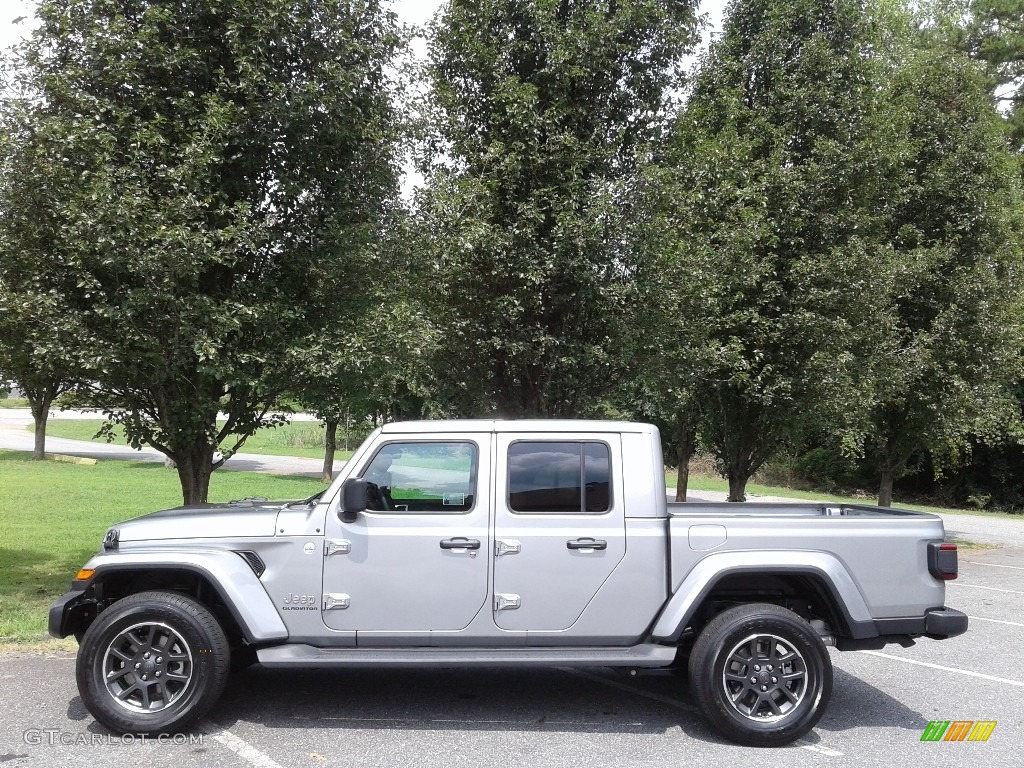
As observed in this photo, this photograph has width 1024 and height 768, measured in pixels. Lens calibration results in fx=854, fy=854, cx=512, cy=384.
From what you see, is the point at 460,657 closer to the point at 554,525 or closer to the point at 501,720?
the point at 501,720

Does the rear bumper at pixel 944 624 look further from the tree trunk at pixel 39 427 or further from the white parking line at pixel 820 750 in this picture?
the tree trunk at pixel 39 427

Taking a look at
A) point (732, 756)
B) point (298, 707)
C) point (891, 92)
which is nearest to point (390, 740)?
point (298, 707)

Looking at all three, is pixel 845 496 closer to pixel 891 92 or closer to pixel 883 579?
pixel 891 92

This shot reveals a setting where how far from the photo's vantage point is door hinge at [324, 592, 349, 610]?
16.4ft

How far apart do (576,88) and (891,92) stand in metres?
7.80

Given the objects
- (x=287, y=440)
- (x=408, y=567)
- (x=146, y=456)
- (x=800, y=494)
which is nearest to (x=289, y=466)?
(x=146, y=456)

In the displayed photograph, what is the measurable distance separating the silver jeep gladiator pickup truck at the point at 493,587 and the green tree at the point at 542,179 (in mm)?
4643

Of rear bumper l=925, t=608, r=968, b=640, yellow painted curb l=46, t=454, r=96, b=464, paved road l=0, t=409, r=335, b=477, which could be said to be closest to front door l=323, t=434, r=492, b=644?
rear bumper l=925, t=608, r=968, b=640

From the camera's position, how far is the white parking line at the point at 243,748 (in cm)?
452

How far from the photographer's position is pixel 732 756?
4773mm

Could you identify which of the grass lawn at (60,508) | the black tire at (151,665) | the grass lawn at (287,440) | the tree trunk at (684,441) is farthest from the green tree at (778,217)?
the grass lawn at (287,440)

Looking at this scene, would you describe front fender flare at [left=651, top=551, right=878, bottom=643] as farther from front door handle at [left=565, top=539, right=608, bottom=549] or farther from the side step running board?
front door handle at [left=565, top=539, right=608, bottom=549]

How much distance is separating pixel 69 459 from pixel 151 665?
1013 inches

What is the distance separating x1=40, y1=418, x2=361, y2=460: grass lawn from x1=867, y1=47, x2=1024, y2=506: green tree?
23572 millimetres
